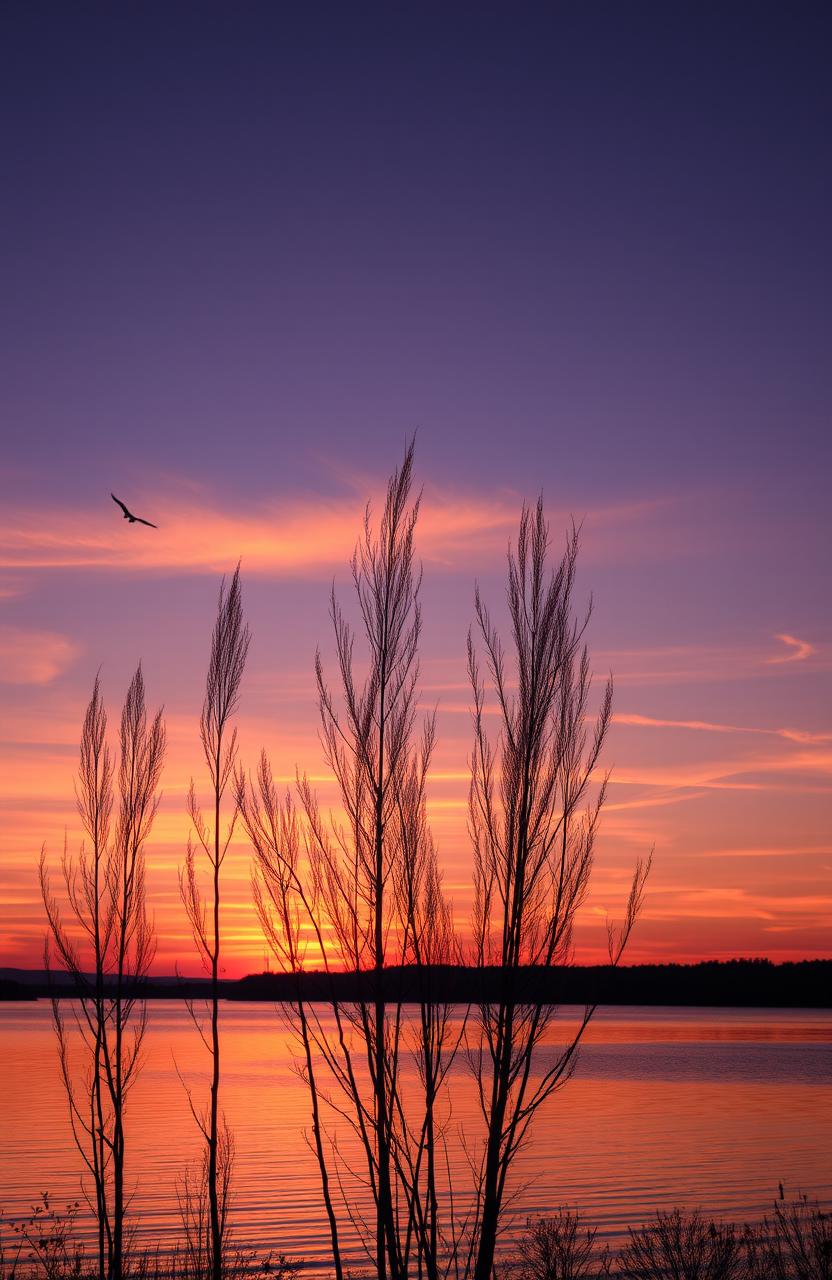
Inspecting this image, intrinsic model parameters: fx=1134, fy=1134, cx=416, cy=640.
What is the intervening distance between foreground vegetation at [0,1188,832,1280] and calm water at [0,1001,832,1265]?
157 centimetres

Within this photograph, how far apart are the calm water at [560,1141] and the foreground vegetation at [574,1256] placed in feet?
5.17

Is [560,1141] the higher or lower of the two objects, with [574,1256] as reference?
lower

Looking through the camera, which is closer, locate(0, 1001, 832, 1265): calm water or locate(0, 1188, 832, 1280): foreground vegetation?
locate(0, 1188, 832, 1280): foreground vegetation

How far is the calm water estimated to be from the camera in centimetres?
2742

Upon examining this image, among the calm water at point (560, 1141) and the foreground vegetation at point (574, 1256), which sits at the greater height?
the foreground vegetation at point (574, 1256)

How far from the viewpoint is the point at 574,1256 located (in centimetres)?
1538

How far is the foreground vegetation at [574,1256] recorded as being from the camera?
1310cm

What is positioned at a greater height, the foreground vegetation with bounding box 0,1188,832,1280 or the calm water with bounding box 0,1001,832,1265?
the foreground vegetation with bounding box 0,1188,832,1280

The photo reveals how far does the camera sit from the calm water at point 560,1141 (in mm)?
27422

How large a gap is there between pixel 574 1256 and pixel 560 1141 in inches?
1090

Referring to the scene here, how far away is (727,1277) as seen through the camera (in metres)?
12.3

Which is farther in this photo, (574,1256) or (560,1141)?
(560,1141)

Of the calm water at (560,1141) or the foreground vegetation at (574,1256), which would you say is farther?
the calm water at (560,1141)

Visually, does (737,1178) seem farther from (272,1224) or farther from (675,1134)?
(272,1224)
